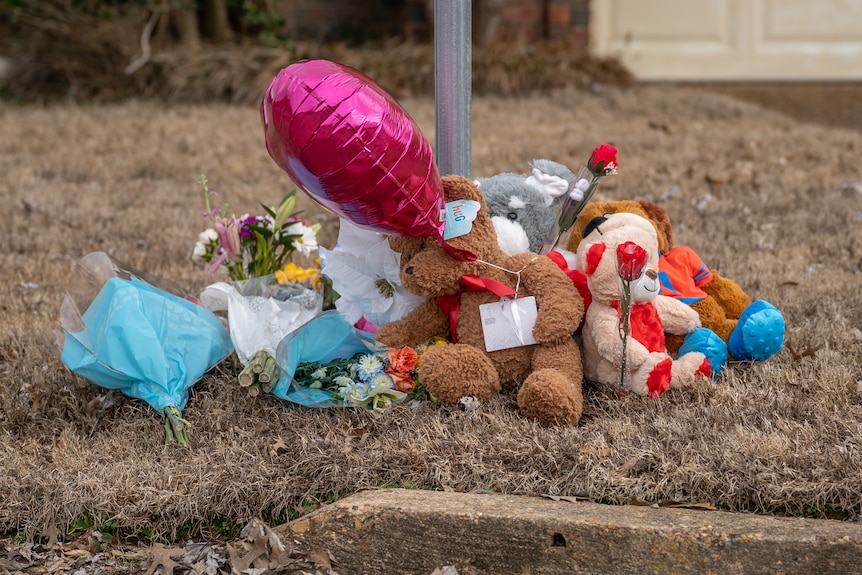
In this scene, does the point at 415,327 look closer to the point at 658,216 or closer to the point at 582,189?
the point at 582,189

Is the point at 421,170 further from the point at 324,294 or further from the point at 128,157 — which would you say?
the point at 128,157

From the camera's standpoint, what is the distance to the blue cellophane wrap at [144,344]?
2543mm

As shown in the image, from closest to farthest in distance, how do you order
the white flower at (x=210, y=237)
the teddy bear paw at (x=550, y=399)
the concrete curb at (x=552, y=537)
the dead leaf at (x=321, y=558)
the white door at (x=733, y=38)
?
1. the concrete curb at (x=552, y=537)
2. the dead leaf at (x=321, y=558)
3. the teddy bear paw at (x=550, y=399)
4. the white flower at (x=210, y=237)
5. the white door at (x=733, y=38)

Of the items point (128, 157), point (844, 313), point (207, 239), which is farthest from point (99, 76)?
point (844, 313)

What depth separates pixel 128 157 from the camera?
5.89 meters

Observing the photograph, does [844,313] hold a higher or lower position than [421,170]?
lower

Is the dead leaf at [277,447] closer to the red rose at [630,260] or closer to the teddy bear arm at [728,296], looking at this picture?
the red rose at [630,260]

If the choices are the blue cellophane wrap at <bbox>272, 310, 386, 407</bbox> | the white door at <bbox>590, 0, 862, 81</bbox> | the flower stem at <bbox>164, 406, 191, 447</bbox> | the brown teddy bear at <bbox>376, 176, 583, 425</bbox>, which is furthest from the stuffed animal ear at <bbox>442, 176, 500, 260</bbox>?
the white door at <bbox>590, 0, 862, 81</bbox>

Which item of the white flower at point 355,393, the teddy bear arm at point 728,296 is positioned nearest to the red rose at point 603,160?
the teddy bear arm at point 728,296

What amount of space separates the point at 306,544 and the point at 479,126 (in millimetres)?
4685

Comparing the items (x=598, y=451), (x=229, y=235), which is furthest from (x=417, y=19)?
(x=598, y=451)

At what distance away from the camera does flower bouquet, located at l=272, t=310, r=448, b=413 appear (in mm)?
2527

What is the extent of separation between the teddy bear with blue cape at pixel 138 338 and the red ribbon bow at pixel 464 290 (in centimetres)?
69

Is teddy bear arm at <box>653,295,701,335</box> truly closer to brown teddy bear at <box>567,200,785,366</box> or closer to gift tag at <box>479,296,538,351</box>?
brown teddy bear at <box>567,200,785,366</box>
